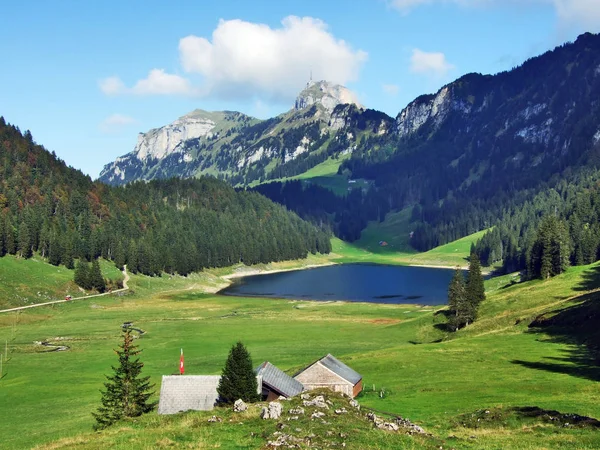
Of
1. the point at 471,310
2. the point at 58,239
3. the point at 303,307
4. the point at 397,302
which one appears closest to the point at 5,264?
the point at 58,239

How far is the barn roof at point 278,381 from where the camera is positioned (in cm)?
4931

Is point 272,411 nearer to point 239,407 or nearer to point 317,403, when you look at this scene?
point 317,403

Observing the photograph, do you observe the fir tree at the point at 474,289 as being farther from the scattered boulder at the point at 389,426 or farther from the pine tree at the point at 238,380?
the scattered boulder at the point at 389,426

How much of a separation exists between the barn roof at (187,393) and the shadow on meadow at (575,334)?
34.8 metres

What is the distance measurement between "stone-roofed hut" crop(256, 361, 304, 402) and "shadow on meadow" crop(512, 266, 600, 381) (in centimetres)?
2747

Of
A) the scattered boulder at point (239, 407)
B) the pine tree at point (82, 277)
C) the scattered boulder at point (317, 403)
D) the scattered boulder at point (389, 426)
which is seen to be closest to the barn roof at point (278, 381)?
the scattered boulder at point (239, 407)

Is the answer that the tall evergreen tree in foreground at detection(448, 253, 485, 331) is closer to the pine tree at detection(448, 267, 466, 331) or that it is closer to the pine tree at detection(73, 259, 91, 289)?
the pine tree at detection(448, 267, 466, 331)

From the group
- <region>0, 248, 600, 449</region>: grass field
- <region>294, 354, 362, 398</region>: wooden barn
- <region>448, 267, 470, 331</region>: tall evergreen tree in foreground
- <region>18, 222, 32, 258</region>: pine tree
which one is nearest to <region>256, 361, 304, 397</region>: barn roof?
<region>294, 354, 362, 398</region>: wooden barn

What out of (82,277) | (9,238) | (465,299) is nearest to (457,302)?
(465,299)

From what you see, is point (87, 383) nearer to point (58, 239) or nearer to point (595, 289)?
point (595, 289)

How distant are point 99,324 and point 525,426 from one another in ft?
333

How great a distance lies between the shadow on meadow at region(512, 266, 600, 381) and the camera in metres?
59.5

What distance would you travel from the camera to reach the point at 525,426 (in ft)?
119

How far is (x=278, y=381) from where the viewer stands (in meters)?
50.9
